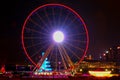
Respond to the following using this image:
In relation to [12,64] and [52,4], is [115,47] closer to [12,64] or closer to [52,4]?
[12,64]

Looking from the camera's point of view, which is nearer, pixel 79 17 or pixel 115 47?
pixel 79 17

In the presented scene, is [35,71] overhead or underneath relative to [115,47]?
underneath

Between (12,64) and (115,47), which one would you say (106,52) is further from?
(12,64)

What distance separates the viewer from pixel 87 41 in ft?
111

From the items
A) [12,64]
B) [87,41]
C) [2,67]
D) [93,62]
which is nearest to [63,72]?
[87,41]

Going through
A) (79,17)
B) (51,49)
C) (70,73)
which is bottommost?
(70,73)

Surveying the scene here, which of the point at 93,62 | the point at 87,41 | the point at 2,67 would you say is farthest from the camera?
the point at 93,62

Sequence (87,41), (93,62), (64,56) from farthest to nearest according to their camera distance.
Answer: (93,62) < (64,56) < (87,41)

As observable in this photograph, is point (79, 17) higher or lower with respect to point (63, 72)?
higher

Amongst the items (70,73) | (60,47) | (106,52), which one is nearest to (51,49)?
(60,47)

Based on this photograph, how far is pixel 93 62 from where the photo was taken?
93.6m

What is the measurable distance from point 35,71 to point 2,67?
989 inches

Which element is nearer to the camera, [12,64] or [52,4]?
[52,4]

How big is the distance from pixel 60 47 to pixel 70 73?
3603 mm
